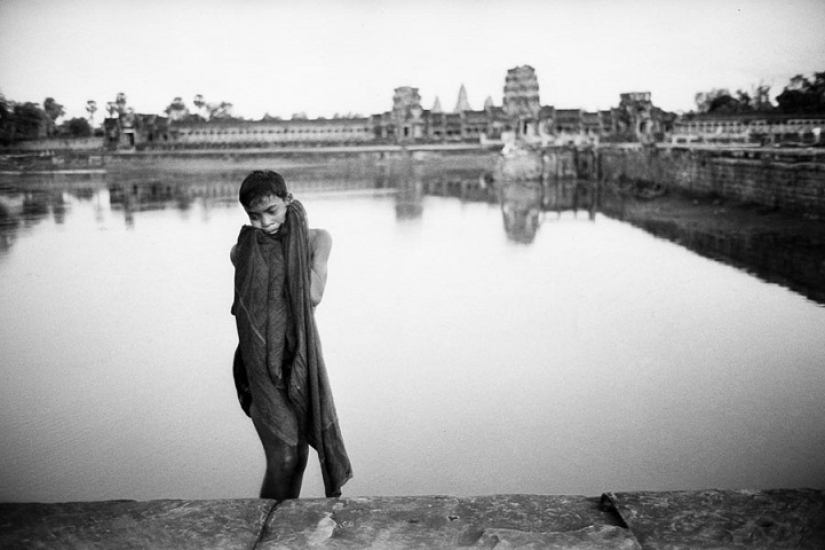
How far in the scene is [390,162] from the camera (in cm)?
2917

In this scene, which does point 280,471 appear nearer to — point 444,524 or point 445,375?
point 444,524

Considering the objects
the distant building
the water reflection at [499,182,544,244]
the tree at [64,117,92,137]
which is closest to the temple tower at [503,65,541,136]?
the distant building

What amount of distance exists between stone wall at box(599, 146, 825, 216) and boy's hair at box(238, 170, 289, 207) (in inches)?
346

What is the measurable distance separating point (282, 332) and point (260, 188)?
0.43m

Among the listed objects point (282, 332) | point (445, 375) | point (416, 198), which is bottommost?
point (445, 375)

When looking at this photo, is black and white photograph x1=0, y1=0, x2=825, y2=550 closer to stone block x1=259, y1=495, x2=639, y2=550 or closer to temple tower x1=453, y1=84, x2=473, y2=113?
stone block x1=259, y1=495, x2=639, y2=550

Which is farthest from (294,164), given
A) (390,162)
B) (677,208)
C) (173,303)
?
(173,303)

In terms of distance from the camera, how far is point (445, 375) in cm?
415

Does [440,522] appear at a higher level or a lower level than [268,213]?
lower

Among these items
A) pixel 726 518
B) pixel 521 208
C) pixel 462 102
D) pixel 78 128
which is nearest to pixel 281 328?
pixel 726 518

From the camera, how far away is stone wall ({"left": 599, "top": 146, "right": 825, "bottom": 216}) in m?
9.48

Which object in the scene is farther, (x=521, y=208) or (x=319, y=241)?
(x=521, y=208)

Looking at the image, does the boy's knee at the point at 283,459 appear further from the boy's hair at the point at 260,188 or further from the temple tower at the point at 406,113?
the temple tower at the point at 406,113

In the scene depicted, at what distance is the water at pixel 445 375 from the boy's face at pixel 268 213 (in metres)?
1.25
